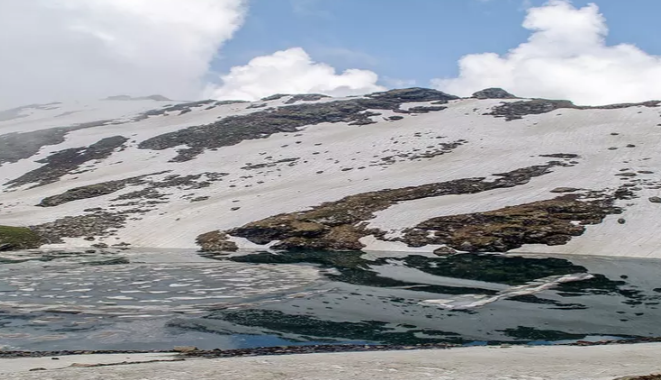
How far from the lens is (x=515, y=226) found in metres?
41.7

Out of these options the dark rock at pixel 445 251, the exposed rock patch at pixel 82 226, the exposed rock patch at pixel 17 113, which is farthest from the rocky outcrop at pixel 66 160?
the exposed rock patch at pixel 17 113

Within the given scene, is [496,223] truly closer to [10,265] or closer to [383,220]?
[383,220]

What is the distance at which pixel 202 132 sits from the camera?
92.5 metres

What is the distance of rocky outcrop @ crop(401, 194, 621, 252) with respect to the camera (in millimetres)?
40156

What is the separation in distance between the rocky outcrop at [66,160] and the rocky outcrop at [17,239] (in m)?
25.5

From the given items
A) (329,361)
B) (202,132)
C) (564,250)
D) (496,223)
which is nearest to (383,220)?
(496,223)

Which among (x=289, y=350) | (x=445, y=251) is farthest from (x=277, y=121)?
(x=289, y=350)

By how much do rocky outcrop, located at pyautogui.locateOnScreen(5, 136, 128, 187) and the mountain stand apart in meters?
0.38

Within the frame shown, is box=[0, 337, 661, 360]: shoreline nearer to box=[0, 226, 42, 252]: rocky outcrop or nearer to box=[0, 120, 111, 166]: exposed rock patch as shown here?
box=[0, 226, 42, 252]: rocky outcrop

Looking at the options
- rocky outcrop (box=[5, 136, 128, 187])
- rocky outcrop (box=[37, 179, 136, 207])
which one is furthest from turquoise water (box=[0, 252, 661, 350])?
rocky outcrop (box=[5, 136, 128, 187])

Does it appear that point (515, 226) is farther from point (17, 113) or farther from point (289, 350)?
point (17, 113)

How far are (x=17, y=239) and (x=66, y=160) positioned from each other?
134 ft

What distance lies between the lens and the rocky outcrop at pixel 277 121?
86.7m

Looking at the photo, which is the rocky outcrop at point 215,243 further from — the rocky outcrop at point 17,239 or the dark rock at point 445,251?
the dark rock at point 445,251
